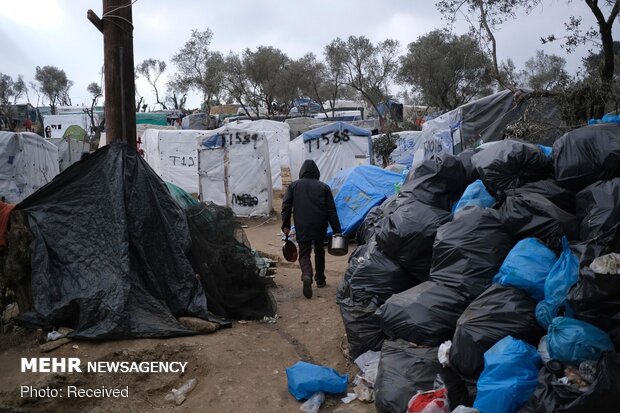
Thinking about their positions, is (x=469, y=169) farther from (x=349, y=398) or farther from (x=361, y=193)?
(x=361, y=193)

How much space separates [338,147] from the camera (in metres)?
15.1

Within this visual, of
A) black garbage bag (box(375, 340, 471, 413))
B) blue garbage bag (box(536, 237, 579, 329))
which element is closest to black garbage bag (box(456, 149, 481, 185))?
blue garbage bag (box(536, 237, 579, 329))

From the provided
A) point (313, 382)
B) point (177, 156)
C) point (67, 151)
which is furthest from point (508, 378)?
point (67, 151)

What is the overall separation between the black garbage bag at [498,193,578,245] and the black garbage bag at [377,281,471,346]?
64 cm

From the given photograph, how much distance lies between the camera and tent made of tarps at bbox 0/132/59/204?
11422mm

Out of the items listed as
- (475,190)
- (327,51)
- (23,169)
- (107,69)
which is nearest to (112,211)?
(107,69)

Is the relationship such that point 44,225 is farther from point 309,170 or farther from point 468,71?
point 468,71

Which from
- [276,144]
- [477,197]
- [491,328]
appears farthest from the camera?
[276,144]

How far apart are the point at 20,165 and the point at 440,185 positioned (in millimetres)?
10234

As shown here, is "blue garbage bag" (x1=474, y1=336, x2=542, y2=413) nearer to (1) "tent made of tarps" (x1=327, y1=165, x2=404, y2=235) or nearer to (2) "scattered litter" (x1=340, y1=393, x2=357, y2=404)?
(2) "scattered litter" (x1=340, y1=393, x2=357, y2=404)

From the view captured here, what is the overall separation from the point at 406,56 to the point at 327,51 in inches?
235

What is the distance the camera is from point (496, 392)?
2.75m

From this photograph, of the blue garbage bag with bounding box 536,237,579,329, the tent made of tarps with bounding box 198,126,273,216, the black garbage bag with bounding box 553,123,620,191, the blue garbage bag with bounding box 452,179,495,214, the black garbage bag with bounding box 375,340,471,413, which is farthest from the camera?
the tent made of tarps with bounding box 198,126,273,216

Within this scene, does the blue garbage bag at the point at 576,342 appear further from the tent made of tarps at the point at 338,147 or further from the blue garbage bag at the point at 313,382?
the tent made of tarps at the point at 338,147
